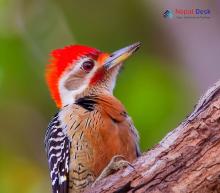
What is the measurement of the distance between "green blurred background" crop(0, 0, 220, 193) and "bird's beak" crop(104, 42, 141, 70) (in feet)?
1.81

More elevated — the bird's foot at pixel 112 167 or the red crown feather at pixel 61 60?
the red crown feather at pixel 61 60

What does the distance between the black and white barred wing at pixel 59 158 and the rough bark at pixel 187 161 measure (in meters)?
0.75

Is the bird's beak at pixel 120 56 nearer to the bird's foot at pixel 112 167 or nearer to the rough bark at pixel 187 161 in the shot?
the bird's foot at pixel 112 167

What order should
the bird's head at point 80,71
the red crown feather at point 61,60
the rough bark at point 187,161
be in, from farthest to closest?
the red crown feather at point 61,60 → the bird's head at point 80,71 → the rough bark at point 187,161

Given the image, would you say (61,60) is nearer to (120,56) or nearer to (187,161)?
(120,56)

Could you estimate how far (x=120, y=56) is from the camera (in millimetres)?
5488

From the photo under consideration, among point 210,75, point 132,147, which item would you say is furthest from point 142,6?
point 132,147

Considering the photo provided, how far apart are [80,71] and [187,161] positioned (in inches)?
74.8

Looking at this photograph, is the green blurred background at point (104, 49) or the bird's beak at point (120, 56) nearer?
the bird's beak at point (120, 56)

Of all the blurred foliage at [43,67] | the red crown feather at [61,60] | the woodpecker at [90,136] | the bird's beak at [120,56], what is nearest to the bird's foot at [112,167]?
the woodpecker at [90,136]

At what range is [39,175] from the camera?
270 inches

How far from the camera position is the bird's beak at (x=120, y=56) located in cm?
541

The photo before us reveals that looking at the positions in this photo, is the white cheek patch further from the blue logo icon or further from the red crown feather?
the blue logo icon

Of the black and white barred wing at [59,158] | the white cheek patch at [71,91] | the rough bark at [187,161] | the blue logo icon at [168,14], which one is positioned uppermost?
the blue logo icon at [168,14]
